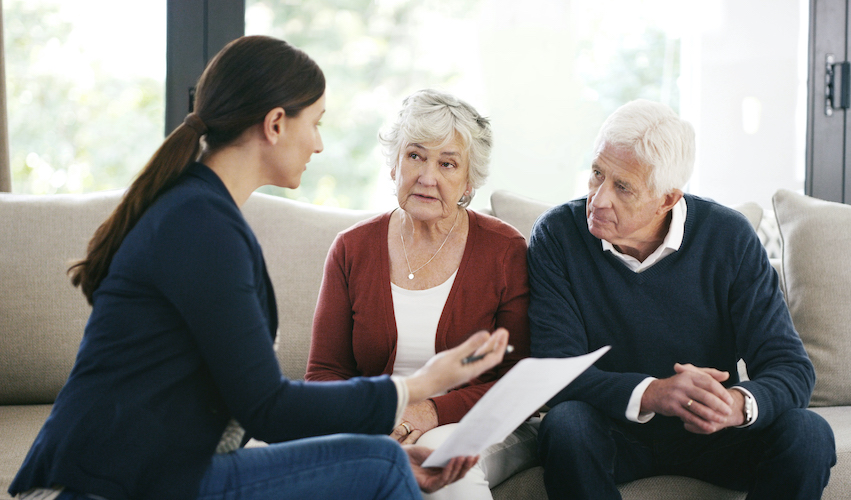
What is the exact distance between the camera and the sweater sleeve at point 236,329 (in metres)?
0.89

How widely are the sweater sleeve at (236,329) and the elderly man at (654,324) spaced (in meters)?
0.61

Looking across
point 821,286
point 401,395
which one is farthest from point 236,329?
point 821,286

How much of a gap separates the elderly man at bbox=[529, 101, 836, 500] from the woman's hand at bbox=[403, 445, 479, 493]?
312 millimetres

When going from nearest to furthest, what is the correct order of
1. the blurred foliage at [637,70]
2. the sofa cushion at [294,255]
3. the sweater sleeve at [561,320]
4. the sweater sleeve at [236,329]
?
the sweater sleeve at [236,329] → the sweater sleeve at [561,320] → the sofa cushion at [294,255] → the blurred foliage at [637,70]

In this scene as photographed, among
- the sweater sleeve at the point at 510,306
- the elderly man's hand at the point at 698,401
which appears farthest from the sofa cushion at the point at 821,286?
the sweater sleeve at the point at 510,306

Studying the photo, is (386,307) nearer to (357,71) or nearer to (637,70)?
(357,71)

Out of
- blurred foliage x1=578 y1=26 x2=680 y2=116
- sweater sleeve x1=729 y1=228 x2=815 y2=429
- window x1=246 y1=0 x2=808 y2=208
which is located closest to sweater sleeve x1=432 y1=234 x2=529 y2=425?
sweater sleeve x1=729 y1=228 x2=815 y2=429

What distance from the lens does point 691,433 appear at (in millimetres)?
1496

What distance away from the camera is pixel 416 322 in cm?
162

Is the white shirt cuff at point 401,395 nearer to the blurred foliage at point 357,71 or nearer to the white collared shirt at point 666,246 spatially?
the white collared shirt at point 666,246

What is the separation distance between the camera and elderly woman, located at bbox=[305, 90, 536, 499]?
5.30 ft

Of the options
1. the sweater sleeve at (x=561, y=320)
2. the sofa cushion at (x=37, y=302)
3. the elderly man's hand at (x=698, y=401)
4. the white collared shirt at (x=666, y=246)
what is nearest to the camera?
the elderly man's hand at (x=698, y=401)

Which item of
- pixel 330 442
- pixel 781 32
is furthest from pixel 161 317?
pixel 781 32

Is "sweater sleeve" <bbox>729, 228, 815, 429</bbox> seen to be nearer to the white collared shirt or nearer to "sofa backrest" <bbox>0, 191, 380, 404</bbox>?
the white collared shirt
